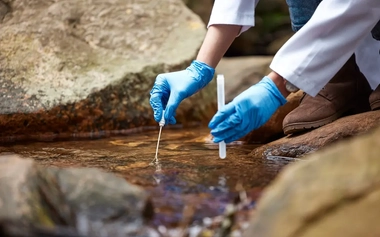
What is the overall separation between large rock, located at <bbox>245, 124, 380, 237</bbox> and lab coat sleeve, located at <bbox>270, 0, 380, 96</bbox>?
69 cm

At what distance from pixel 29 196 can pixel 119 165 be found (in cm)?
79

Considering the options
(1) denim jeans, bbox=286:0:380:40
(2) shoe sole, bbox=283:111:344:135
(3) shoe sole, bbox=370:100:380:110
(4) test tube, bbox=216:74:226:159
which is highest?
(1) denim jeans, bbox=286:0:380:40

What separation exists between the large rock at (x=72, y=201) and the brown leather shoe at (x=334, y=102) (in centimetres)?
110

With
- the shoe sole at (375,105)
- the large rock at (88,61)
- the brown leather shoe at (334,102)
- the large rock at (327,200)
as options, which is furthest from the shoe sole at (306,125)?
the large rock at (88,61)

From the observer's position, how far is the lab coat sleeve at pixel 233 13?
2084 millimetres

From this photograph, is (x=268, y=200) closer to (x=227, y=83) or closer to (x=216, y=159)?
(x=216, y=159)

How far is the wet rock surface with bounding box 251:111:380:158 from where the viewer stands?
196 cm

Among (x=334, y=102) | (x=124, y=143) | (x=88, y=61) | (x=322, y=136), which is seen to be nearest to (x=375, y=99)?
(x=334, y=102)

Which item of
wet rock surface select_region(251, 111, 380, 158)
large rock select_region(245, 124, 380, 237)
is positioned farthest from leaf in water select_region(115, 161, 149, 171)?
large rock select_region(245, 124, 380, 237)

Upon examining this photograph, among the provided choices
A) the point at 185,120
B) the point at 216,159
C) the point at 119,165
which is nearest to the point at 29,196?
the point at 119,165

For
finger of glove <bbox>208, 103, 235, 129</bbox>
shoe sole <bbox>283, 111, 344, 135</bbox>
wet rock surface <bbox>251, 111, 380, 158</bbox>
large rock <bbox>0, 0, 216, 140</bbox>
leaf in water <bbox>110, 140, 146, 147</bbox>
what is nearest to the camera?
finger of glove <bbox>208, 103, 235, 129</bbox>

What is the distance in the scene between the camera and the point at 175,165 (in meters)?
1.81

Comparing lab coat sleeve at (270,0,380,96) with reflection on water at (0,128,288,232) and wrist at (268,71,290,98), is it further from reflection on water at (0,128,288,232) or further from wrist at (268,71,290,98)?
reflection on water at (0,128,288,232)

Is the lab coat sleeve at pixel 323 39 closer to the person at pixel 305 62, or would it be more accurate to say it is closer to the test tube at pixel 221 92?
the person at pixel 305 62
